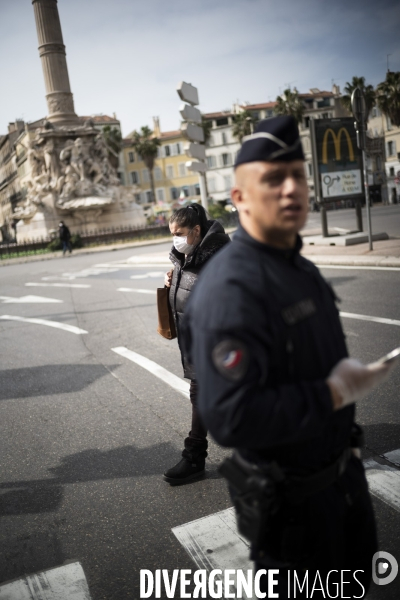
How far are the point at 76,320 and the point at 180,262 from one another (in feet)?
22.6

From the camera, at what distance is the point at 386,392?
510 cm

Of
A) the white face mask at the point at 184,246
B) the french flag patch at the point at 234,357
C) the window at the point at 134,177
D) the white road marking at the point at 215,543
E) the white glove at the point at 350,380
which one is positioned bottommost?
the white road marking at the point at 215,543

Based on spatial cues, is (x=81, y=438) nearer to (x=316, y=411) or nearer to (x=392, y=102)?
(x=316, y=411)

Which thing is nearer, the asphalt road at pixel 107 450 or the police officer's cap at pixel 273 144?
the police officer's cap at pixel 273 144

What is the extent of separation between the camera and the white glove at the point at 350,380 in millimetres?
1597

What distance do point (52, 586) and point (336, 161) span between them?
51.0 ft

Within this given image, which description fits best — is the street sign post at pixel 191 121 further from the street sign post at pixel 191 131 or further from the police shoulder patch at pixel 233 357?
the police shoulder patch at pixel 233 357

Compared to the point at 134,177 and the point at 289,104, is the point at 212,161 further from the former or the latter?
the point at 289,104

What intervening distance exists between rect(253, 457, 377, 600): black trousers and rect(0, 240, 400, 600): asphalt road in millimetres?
894

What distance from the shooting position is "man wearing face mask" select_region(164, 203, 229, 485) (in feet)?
12.8

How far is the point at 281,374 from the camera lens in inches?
65.4

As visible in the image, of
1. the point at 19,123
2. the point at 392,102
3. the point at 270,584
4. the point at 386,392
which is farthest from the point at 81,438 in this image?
the point at 19,123

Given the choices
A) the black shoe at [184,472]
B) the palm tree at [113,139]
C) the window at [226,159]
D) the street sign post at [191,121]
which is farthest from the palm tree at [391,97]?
the black shoe at [184,472]

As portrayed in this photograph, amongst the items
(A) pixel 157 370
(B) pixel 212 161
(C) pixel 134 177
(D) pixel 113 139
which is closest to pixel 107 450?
(A) pixel 157 370
